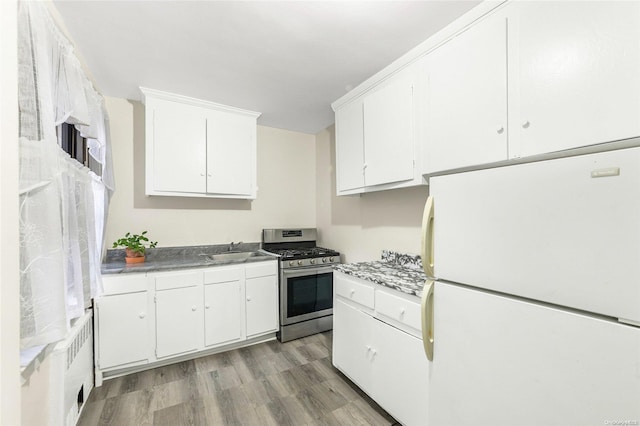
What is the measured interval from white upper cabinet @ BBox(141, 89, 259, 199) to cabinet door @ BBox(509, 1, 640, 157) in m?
2.48

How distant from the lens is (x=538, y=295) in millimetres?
979

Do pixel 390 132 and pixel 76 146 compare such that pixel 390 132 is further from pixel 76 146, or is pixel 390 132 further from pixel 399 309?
pixel 76 146

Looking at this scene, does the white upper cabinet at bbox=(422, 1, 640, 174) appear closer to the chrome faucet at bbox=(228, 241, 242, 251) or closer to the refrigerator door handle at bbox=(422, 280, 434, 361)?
the refrigerator door handle at bbox=(422, 280, 434, 361)

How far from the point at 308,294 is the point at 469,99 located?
236 centimetres

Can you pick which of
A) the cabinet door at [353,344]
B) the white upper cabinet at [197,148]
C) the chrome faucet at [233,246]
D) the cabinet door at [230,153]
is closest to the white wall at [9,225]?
the cabinet door at [353,344]

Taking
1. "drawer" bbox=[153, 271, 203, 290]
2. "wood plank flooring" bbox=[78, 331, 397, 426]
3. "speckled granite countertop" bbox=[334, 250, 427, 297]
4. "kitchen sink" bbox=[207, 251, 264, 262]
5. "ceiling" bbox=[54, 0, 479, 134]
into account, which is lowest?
"wood plank flooring" bbox=[78, 331, 397, 426]

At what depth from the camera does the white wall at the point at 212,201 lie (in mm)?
2705

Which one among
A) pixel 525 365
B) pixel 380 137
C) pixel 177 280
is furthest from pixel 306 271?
pixel 525 365

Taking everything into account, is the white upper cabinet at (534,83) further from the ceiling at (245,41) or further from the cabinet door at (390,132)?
the ceiling at (245,41)

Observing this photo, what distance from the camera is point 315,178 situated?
12.8ft

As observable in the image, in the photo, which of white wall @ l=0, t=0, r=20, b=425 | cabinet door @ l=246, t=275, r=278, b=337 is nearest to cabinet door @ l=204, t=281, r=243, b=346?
cabinet door @ l=246, t=275, r=278, b=337

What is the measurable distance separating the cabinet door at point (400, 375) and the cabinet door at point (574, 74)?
1.21 metres

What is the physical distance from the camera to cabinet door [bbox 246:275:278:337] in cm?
271

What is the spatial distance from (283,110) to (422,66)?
167 cm
